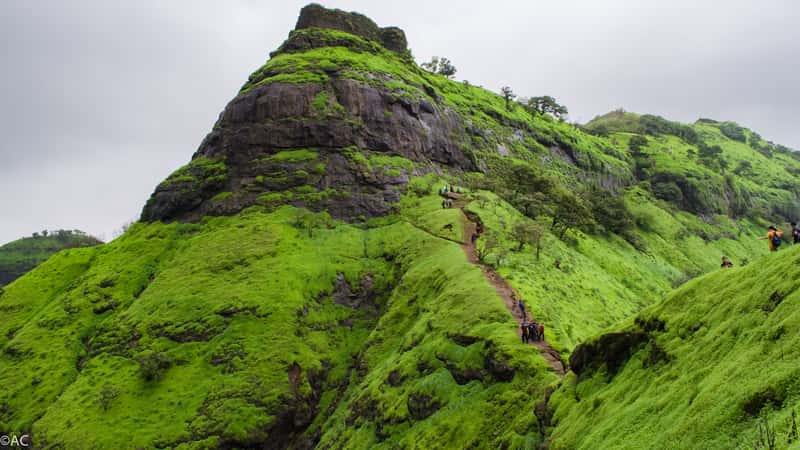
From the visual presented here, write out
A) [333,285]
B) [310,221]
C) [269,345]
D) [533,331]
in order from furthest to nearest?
[310,221] < [333,285] < [269,345] < [533,331]

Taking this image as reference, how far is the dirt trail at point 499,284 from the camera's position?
1158 inches

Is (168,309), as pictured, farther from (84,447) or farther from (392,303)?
(392,303)

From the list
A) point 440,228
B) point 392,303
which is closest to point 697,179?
point 440,228

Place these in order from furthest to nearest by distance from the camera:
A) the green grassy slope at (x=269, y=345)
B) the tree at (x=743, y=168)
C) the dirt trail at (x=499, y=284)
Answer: the tree at (x=743, y=168), the green grassy slope at (x=269, y=345), the dirt trail at (x=499, y=284)

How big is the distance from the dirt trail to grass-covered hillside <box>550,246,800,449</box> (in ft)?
19.6

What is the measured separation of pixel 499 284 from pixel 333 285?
24.5 metres

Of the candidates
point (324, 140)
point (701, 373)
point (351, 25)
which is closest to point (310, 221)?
point (324, 140)

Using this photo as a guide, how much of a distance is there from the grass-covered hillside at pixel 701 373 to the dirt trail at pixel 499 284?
19.6 feet

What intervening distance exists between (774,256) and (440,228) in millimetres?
47781

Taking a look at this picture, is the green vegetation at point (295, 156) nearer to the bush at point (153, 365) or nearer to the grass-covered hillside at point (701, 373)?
the bush at point (153, 365)

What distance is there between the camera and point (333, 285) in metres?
60.8

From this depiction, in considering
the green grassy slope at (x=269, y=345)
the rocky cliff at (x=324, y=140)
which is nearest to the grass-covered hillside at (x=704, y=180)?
the rocky cliff at (x=324, y=140)

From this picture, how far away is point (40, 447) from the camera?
4634cm

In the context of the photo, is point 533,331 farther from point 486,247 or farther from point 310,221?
point 310,221
